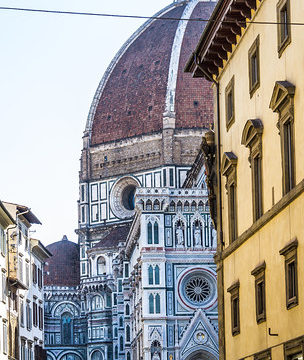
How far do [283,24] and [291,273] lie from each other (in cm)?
463

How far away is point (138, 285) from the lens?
76.7m

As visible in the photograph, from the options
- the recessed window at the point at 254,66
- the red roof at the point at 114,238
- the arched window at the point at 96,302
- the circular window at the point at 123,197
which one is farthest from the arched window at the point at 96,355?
the recessed window at the point at 254,66

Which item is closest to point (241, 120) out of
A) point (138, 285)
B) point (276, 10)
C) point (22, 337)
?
point (276, 10)

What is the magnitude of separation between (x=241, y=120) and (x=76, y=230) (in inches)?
3349

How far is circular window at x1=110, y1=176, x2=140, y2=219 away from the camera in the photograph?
105 metres

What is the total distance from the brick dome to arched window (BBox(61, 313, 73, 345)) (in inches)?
713

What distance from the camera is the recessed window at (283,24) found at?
1914 centimetres

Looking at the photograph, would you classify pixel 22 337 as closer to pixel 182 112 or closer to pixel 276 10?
pixel 276 10

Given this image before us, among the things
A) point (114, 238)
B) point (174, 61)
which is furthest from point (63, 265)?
point (174, 61)

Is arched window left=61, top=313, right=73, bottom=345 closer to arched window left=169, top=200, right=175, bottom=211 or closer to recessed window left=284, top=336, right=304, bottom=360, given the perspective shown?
arched window left=169, top=200, right=175, bottom=211

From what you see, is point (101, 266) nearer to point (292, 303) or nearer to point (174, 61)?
point (174, 61)

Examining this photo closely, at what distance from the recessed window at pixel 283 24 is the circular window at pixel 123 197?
85048 mm

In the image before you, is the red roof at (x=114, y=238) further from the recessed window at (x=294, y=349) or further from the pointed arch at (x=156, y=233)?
the recessed window at (x=294, y=349)

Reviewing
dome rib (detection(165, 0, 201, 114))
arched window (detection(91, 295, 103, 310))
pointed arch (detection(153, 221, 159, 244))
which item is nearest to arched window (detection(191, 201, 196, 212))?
pointed arch (detection(153, 221, 159, 244))
